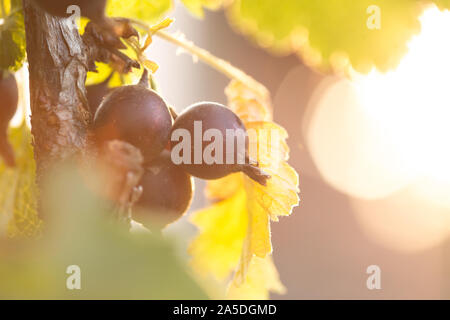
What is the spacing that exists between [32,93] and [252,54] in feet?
35.7

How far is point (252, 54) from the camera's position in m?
11.4

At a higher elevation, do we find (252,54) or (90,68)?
(252,54)

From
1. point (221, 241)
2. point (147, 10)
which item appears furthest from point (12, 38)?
point (221, 241)

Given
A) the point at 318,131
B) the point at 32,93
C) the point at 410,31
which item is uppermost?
the point at 318,131

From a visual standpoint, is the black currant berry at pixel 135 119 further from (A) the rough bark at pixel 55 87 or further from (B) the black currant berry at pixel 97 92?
(B) the black currant berry at pixel 97 92

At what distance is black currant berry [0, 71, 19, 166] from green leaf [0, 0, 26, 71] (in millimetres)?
69

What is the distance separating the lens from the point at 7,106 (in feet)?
3.20

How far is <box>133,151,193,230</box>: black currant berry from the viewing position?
0.90 meters

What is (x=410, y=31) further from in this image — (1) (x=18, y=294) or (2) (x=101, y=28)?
(1) (x=18, y=294)

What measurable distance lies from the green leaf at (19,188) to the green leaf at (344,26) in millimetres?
584

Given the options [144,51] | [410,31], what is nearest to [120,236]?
[144,51]

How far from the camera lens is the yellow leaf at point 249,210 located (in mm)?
966

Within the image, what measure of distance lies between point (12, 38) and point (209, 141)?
1.20 ft

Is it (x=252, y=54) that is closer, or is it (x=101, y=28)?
(x=101, y=28)
